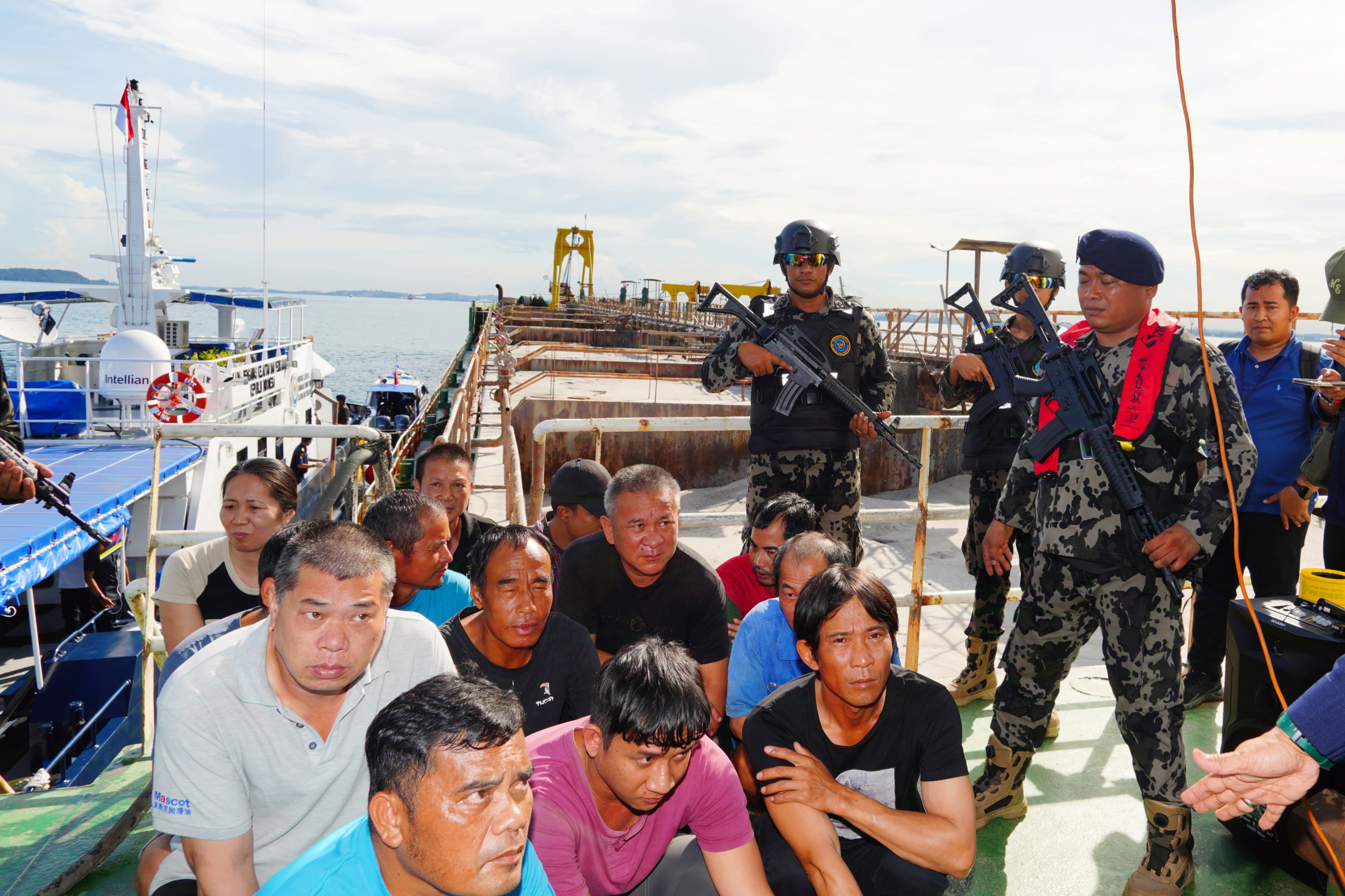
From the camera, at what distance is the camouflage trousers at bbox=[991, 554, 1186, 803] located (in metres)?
2.71

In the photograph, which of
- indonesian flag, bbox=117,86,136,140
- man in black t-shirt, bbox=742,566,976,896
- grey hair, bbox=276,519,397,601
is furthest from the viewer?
indonesian flag, bbox=117,86,136,140

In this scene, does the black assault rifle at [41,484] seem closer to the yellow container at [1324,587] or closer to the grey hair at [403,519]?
the grey hair at [403,519]

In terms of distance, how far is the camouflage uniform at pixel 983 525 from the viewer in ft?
13.1

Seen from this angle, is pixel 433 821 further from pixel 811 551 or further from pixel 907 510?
pixel 907 510

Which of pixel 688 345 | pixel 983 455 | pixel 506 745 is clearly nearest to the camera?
pixel 506 745

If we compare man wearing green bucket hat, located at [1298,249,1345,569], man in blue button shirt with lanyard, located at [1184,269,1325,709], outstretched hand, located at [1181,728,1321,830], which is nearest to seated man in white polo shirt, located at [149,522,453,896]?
outstretched hand, located at [1181,728,1321,830]

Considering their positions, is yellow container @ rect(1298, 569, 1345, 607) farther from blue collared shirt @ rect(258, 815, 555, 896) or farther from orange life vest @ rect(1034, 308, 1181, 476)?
blue collared shirt @ rect(258, 815, 555, 896)

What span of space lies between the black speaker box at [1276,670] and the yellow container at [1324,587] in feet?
0.09

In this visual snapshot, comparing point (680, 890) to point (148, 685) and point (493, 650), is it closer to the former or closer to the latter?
point (493, 650)

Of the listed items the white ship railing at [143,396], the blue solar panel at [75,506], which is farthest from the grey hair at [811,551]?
the white ship railing at [143,396]

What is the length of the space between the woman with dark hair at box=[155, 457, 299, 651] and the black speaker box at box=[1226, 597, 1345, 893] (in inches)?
131

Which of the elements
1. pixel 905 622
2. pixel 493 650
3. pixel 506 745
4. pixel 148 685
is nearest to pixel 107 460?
pixel 148 685

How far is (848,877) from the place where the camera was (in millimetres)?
2230

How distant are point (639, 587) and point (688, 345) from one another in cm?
2607
